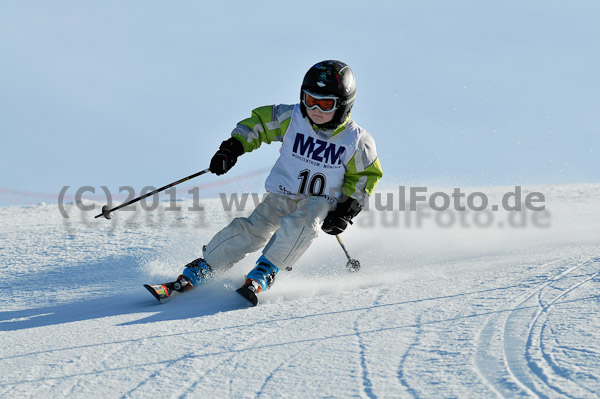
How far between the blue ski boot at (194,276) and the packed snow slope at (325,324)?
0.24 ft

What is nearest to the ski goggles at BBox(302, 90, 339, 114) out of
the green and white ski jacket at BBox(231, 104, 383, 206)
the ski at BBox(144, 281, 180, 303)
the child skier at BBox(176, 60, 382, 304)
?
the child skier at BBox(176, 60, 382, 304)

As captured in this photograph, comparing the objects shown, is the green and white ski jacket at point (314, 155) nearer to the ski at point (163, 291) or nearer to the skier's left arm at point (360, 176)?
the skier's left arm at point (360, 176)

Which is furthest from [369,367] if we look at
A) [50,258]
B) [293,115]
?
[50,258]

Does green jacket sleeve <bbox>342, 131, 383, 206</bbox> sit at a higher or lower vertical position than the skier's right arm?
lower

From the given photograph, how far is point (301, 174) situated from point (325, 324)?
61.8 inches

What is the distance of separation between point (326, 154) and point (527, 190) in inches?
305

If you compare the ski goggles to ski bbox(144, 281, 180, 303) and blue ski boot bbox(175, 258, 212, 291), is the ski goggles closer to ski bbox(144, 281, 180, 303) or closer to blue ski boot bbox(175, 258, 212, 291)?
blue ski boot bbox(175, 258, 212, 291)

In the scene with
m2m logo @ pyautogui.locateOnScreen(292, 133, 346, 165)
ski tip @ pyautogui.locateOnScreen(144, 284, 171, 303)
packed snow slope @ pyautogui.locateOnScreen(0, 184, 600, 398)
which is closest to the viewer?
packed snow slope @ pyautogui.locateOnScreen(0, 184, 600, 398)

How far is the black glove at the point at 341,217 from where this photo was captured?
456cm

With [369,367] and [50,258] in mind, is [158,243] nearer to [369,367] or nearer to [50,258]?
[50,258]

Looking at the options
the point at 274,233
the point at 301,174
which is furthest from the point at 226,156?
the point at 274,233

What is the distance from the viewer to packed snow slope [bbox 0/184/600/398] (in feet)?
8.68

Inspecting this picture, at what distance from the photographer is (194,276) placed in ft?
15.0

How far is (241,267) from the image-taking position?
18.3ft
